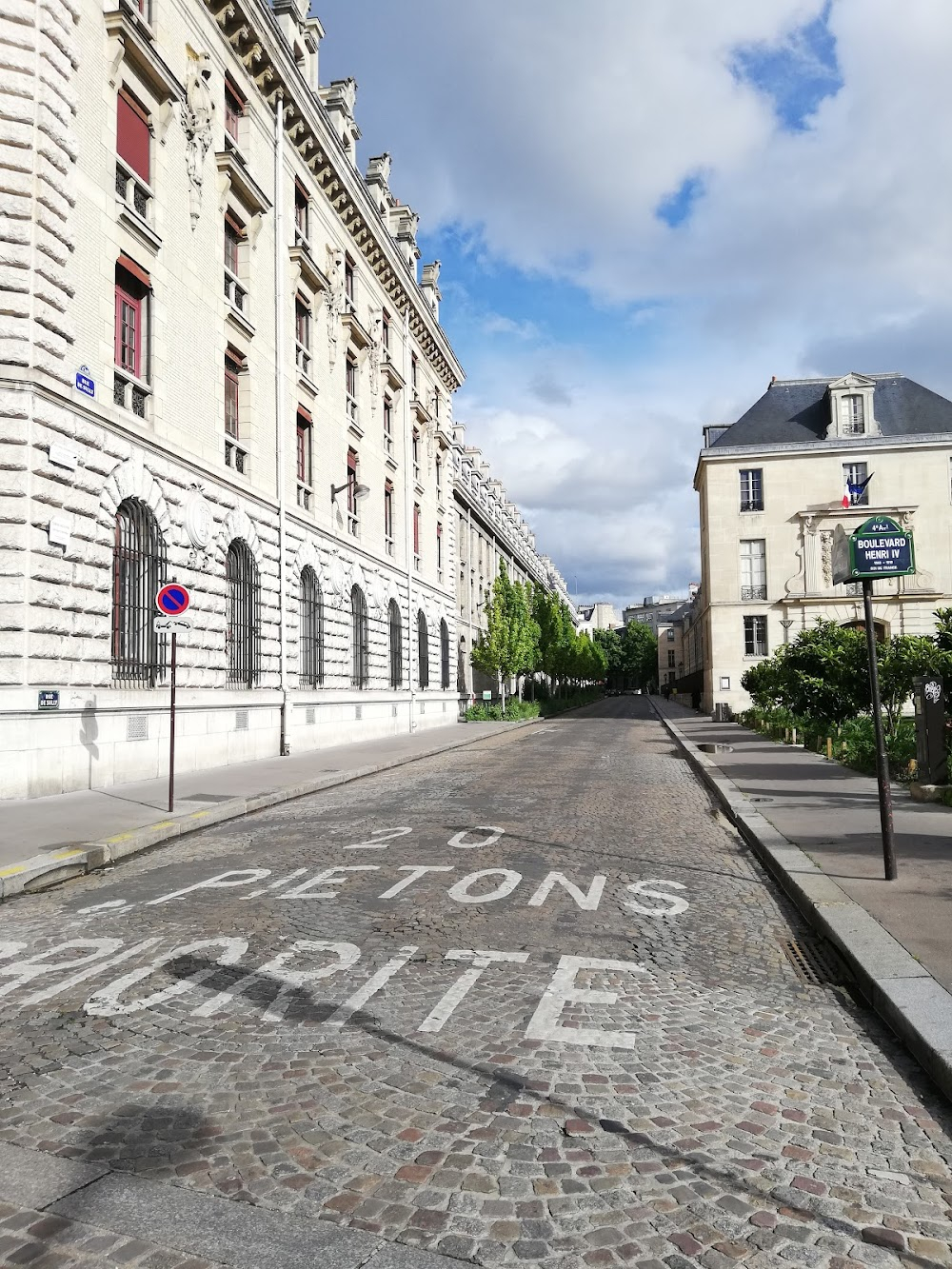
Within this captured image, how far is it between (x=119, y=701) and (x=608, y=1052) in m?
11.7

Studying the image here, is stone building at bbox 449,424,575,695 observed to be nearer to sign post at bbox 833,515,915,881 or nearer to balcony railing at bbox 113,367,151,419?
balcony railing at bbox 113,367,151,419

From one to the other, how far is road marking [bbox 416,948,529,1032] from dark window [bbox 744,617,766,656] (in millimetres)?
40951

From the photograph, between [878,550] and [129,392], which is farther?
[129,392]

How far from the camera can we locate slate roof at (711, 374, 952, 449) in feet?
145

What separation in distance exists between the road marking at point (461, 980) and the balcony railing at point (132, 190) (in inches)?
583

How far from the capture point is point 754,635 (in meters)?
44.2

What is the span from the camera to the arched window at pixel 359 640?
26781 millimetres

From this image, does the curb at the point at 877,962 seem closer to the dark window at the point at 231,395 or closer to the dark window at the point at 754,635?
the dark window at the point at 231,395

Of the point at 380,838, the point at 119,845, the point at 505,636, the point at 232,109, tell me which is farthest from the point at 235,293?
the point at 505,636

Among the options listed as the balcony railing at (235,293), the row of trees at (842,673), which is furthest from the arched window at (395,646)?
the row of trees at (842,673)

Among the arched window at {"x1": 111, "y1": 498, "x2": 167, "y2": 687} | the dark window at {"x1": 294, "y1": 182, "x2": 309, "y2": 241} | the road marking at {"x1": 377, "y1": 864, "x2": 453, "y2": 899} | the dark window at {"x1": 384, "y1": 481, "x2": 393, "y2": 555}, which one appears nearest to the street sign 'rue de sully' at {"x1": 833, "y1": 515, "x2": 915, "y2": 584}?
the road marking at {"x1": 377, "y1": 864, "x2": 453, "y2": 899}

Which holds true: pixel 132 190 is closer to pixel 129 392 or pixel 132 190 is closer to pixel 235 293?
pixel 129 392

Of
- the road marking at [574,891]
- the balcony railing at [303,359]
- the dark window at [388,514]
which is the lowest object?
the road marking at [574,891]

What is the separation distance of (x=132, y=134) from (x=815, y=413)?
38.4 metres
